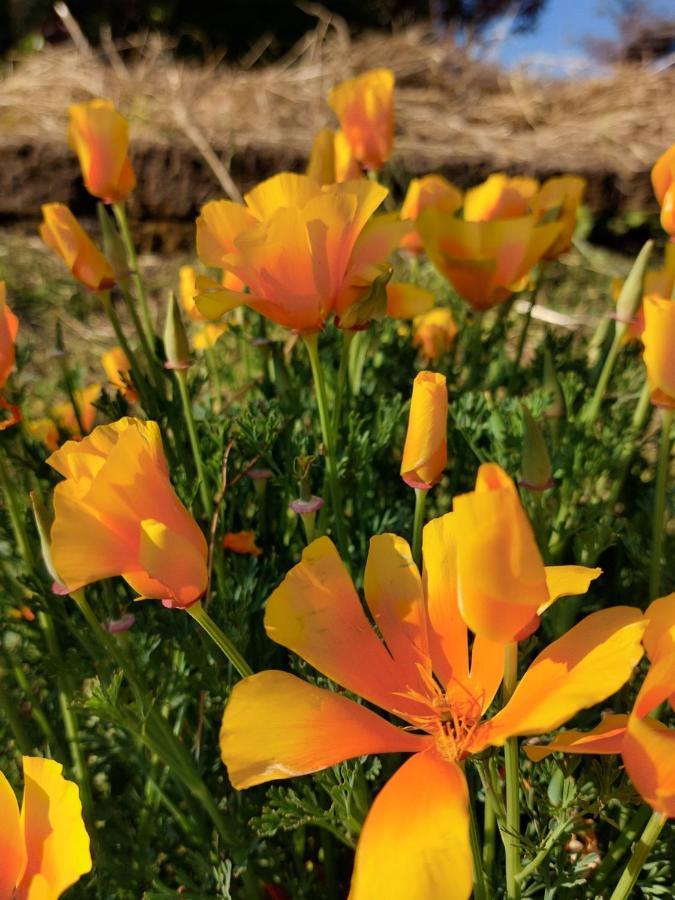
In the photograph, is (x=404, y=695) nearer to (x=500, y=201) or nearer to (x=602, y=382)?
(x=602, y=382)

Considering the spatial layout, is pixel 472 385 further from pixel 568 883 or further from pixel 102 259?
pixel 568 883

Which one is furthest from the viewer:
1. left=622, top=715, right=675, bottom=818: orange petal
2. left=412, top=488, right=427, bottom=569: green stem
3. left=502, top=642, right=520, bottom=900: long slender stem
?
left=412, top=488, right=427, bottom=569: green stem

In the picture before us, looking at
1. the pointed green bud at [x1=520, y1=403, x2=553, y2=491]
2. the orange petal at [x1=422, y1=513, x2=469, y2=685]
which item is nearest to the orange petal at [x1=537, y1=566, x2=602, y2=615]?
the orange petal at [x1=422, y1=513, x2=469, y2=685]

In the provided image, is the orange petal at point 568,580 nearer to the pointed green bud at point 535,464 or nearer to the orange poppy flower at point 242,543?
the pointed green bud at point 535,464

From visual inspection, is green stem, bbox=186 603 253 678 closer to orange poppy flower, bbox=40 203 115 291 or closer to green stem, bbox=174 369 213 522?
green stem, bbox=174 369 213 522

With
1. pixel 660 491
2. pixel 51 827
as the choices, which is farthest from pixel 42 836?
pixel 660 491

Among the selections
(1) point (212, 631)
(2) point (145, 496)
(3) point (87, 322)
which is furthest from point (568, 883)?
(3) point (87, 322)
